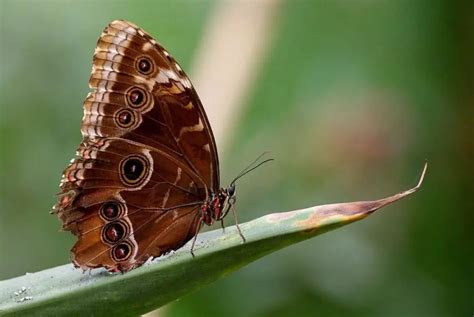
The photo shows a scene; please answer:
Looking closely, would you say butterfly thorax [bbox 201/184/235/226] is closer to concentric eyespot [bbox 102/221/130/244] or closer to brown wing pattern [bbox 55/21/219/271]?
brown wing pattern [bbox 55/21/219/271]

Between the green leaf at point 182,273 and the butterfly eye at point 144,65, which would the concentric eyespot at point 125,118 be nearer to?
the butterfly eye at point 144,65

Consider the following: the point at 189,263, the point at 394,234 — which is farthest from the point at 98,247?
the point at 394,234

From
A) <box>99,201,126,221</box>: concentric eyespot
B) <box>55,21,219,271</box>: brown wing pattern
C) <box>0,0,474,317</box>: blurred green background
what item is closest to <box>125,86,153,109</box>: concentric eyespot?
<box>55,21,219,271</box>: brown wing pattern

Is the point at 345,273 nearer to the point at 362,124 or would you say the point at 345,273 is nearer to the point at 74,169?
the point at 362,124

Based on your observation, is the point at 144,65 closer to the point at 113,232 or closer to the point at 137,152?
the point at 137,152

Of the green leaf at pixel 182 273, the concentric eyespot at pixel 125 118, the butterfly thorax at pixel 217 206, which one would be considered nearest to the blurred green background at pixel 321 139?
the butterfly thorax at pixel 217 206

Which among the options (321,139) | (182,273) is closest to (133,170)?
(182,273)
